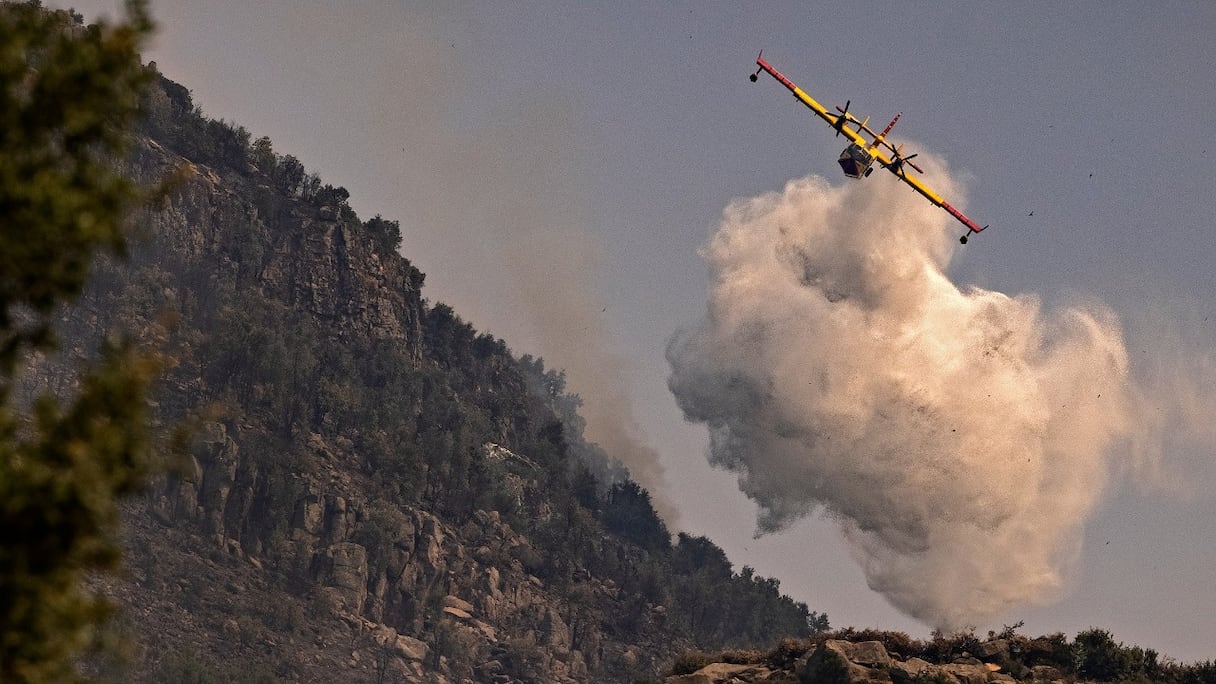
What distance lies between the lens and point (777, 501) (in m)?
178

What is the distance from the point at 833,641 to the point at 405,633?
126 metres

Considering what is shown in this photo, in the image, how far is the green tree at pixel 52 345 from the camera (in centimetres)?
1884

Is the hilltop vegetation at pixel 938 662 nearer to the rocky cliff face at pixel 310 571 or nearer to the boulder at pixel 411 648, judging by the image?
the rocky cliff face at pixel 310 571

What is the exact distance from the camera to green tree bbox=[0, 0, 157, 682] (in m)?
18.8

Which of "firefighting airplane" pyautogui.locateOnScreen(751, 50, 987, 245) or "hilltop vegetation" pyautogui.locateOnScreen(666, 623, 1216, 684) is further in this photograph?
"firefighting airplane" pyautogui.locateOnScreen(751, 50, 987, 245)

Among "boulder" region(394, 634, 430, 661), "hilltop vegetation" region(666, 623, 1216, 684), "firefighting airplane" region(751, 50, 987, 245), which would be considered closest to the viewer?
"hilltop vegetation" region(666, 623, 1216, 684)

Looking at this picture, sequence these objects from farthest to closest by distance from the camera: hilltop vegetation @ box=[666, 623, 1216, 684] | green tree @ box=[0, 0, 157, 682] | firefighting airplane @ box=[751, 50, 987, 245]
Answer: firefighting airplane @ box=[751, 50, 987, 245]
hilltop vegetation @ box=[666, 623, 1216, 684]
green tree @ box=[0, 0, 157, 682]

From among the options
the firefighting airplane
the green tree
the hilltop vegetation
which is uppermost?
the firefighting airplane

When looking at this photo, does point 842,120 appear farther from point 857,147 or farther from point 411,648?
point 411,648

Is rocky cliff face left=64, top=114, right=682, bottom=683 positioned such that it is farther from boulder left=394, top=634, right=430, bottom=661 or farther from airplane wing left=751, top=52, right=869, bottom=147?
airplane wing left=751, top=52, right=869, bottom=147

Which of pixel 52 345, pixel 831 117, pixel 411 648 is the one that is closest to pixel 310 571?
pixel 411 648

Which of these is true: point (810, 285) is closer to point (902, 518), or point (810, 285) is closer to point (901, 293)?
point (901, 293)

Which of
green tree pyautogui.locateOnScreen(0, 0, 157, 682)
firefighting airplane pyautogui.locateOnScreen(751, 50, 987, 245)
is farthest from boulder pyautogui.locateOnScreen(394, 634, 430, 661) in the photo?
green tree pyautogui.locateOnScreen(0, 0, 157, 682)

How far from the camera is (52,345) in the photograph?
2081 centimetres
